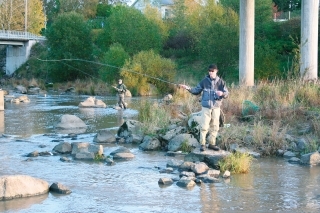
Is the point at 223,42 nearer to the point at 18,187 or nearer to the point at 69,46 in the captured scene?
the point at 69,46

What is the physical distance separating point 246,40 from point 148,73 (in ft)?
68.0

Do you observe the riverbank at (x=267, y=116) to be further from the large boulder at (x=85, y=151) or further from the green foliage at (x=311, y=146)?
the large boulder at (x=85, y=151)

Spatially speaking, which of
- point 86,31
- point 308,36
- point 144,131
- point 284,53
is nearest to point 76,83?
point 86,31

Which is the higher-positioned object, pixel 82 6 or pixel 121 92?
pixel 82 6

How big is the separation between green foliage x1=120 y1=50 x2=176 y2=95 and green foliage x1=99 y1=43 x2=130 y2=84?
2304mm

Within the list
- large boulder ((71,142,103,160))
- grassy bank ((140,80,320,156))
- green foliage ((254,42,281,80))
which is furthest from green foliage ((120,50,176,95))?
large boulder ((71,142,103,160))

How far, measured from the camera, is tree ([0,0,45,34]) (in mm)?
93863

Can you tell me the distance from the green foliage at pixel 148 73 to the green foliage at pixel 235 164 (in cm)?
3160

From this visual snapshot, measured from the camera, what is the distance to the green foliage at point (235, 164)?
14137 millimetres

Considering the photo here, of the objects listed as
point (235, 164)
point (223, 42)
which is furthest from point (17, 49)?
point (235, 164)

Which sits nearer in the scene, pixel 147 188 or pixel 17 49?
pixel 147 188

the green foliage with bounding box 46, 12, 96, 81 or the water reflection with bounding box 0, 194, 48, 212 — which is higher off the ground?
the green foliage with bounding box 46, 12, 96, 81

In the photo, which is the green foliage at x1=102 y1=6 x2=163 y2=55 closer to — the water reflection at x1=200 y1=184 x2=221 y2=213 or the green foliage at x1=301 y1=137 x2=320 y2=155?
the green foliage at x1=301 y1=137 x2=320 y2=155

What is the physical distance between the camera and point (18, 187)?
11.9 m
